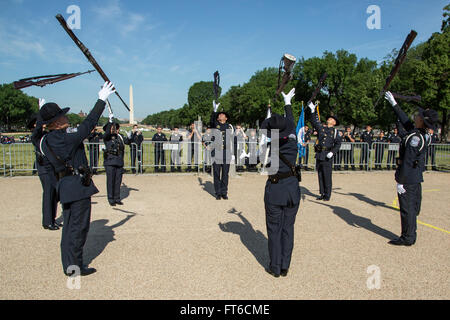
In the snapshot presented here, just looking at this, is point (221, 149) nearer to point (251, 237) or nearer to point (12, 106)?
point (251, 237)

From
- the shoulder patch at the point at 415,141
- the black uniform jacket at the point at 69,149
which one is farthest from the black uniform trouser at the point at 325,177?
the black uniform jacket at the point at 69,149

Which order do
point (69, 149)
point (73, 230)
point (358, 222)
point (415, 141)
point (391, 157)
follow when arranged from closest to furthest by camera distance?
point (69, 149) < point (73, 230) < point (415, 141) < point (358, 222) < point (391, 157)

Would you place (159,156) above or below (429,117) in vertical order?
below

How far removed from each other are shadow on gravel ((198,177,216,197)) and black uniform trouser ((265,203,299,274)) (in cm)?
553

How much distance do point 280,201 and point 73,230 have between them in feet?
9.12

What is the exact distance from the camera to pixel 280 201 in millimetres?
4184

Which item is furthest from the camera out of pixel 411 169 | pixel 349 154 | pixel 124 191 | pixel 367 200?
pixel 349 154

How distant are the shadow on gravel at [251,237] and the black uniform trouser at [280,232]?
442mm

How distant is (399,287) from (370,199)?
5775mm

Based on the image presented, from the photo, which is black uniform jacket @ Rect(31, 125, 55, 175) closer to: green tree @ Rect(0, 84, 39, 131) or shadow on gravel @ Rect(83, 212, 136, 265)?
shadow on gravel @ Rect(83, 212, 136, 265)

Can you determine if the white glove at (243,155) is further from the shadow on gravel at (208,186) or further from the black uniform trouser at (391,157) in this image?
the black uniform trouser at (391,157)

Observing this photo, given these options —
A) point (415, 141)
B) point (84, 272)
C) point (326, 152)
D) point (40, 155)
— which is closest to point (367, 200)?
point (326, 152)

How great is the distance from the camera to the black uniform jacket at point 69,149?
4.00 m

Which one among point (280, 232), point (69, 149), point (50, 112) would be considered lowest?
point (280, 232)
